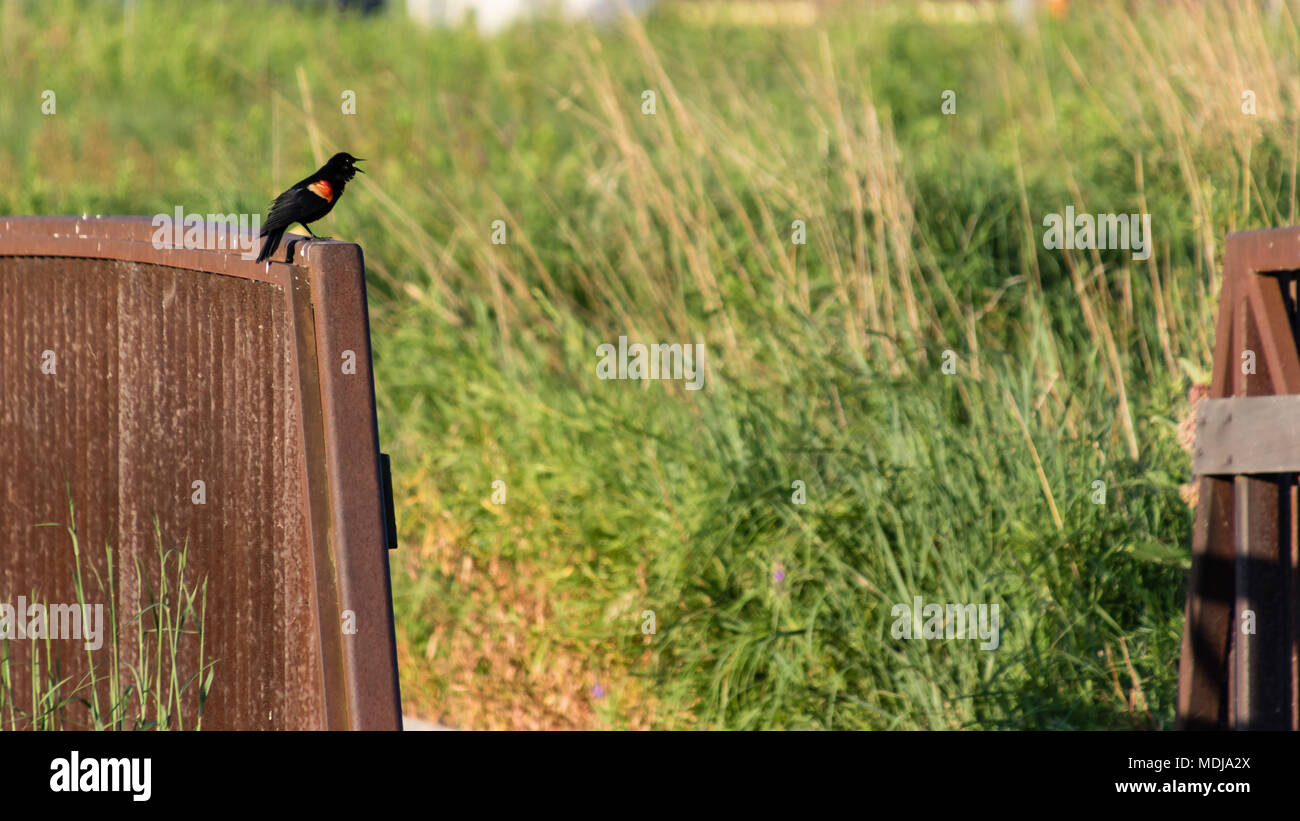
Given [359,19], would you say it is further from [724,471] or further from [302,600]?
[302,600]

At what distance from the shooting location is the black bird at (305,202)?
1849mm

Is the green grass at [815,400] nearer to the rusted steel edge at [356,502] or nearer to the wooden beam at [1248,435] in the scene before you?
the wooden beam at [1248,435]

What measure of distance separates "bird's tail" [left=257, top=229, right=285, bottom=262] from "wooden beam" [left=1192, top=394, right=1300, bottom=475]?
5.95ft

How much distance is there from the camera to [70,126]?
8.79m

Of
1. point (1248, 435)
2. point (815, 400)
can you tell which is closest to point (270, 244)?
point (1248, 435)

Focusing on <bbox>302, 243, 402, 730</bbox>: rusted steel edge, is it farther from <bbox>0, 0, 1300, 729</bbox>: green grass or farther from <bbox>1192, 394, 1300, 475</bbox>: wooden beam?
<bbox>0, 0, 1300, 729</bbox>: green grass

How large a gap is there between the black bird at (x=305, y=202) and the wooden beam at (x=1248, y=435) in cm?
173

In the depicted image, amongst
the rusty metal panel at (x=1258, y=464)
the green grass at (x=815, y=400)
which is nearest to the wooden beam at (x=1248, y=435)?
the rusty metal panel at (x=1258, y=464)

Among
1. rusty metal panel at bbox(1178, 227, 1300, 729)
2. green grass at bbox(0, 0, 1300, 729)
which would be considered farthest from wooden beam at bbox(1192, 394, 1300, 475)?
green grass at bbox(0, 0, 1300, 729)

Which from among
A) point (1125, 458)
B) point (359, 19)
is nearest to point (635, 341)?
point (1125, 458)

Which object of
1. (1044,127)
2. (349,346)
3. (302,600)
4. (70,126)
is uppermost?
(70,126)

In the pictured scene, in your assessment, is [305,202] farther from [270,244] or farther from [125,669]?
[125,669]

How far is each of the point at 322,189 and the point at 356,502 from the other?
0.51 m

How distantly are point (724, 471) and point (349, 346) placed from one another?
2.29 m
